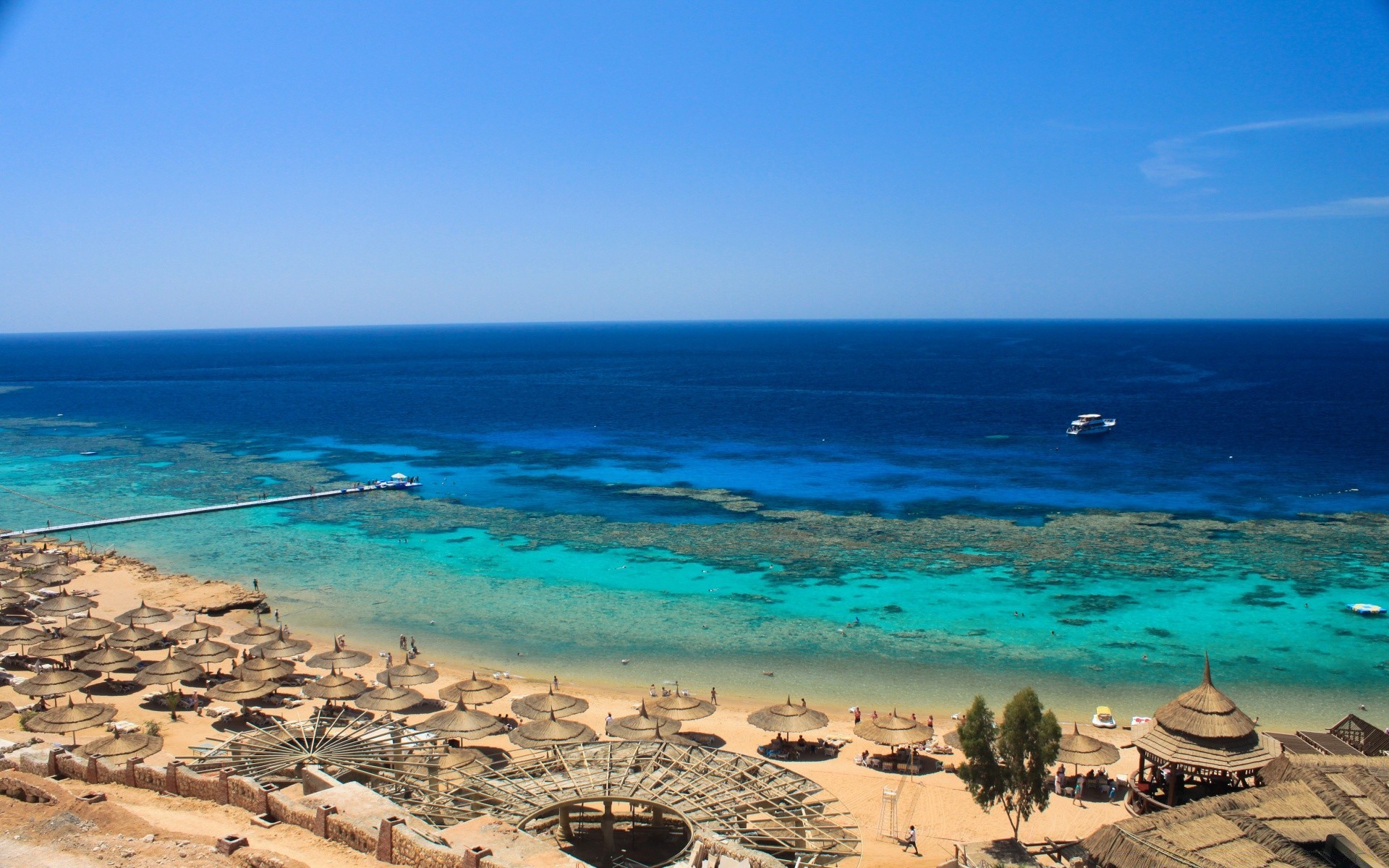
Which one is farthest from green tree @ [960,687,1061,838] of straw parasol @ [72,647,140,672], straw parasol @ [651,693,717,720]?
straw parasol @ [72,647,140,672]

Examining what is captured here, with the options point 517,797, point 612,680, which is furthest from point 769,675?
point 517,797

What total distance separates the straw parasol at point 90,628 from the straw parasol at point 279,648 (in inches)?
237

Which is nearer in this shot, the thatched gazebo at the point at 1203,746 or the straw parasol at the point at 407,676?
the thatched gazebo at the point at 1203,746

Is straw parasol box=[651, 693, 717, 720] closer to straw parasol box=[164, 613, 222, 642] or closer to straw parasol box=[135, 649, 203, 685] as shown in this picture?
straw parasol box=[135, 649, 203, 685]

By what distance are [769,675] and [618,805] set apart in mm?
12496

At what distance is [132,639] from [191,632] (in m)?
1.86

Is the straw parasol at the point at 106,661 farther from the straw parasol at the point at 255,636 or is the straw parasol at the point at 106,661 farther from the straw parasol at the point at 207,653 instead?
the straw parasol at the point at 255,636

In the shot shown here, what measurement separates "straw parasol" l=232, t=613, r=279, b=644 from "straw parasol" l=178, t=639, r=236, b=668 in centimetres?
124

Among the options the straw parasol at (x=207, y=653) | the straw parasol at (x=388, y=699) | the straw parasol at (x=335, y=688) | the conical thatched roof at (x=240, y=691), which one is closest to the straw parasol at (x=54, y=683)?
the straw parasol at (x=207, y=653)

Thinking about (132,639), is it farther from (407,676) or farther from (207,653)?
(407,676)

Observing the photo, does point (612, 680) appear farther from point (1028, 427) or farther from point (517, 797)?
point (1028, 427)

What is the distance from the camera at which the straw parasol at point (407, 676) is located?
2842 cm

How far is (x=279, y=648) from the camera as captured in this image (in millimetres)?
30984

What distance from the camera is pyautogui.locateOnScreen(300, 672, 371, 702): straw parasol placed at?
27.0 m
